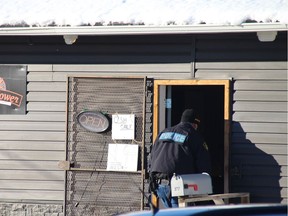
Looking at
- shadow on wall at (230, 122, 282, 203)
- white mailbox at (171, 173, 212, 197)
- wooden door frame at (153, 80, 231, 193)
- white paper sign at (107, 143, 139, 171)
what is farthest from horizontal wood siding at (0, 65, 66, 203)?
shadow on wall at (230, 122, 282, 203)

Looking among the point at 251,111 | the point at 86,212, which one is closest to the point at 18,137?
the point at 86,212

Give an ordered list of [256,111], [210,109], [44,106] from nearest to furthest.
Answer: [256,111] → [44,106] → [210,109]

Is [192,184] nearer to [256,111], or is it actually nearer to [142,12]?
[256,111]

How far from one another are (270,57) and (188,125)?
1405 mm

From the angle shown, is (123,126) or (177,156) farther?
(123,126)

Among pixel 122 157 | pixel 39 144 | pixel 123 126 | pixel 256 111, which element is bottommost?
pixel 122 157

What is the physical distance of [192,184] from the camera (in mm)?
9227

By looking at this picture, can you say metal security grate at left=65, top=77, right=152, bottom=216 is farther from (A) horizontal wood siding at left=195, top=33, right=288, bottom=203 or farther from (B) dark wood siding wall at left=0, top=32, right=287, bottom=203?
(A) horizontal wood siding at left=195, top=33, right=288, bottom=203

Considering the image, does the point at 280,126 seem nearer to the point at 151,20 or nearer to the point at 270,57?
the point at 270,57

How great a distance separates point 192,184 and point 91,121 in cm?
205

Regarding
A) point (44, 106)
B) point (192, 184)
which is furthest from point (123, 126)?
point (192, 184)

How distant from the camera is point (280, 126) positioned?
32.8 ft

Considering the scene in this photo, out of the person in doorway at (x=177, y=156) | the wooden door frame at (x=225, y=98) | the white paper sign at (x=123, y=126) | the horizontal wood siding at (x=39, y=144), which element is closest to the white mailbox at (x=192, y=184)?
the person in doorway at (x=177, y=156)

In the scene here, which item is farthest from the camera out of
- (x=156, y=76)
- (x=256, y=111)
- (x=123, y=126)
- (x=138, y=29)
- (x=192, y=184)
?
(x=123, y=126)
